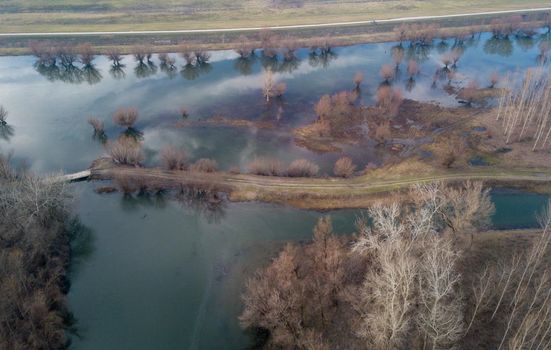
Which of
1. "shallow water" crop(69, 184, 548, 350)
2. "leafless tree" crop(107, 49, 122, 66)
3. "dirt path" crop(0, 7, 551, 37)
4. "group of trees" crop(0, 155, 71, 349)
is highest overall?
"dirt path" crop(0, 7, 551, 37)

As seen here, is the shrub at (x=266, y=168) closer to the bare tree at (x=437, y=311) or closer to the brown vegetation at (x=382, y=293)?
the brown vegetation at (x=382, y=293)

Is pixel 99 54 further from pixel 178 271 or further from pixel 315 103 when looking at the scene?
pixel 178 271

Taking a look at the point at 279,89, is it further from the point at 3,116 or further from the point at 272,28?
the point at 3,116

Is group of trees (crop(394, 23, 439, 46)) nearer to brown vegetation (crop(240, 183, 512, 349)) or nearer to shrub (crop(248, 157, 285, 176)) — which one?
shrub (crop(248, 157, 285, 176))

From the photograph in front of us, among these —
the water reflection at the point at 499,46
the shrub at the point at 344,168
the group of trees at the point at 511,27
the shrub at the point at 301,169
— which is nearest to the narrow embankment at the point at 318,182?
the shrub at the point at 344,168

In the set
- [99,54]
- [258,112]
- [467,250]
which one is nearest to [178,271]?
[467,250]

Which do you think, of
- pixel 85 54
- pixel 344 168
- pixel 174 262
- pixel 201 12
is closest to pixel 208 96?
pixel 85 54

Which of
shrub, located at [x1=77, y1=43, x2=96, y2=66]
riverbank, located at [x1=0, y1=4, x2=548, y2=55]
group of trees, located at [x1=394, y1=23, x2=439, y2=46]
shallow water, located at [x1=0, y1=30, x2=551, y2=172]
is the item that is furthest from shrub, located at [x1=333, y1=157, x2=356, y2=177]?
shrub, located at [x1=77, y1=43, x2=96, y2=66]
